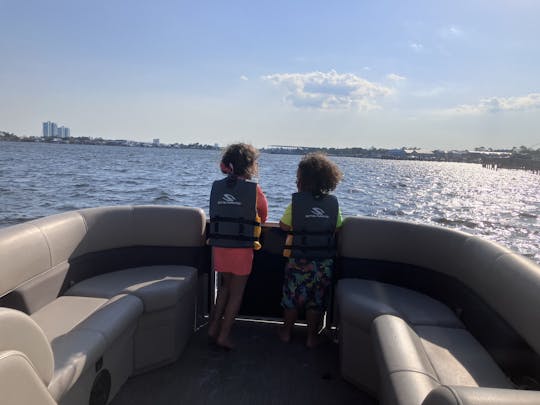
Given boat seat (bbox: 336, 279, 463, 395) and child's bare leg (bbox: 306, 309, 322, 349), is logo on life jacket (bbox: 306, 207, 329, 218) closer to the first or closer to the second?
boat seat (bbox: 336, 279, 463, 395)

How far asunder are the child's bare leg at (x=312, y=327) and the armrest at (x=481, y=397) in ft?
6.73

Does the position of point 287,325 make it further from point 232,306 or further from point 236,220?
point 236,220

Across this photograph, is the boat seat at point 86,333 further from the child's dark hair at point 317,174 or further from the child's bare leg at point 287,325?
the child's dark hair at point 317,174

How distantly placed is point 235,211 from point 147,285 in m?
0.86

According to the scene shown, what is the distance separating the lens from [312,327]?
358 cm

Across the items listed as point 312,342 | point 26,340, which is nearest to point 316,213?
point 312,342

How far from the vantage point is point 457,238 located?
3363 mm

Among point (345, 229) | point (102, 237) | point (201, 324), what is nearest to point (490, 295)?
point (345, 229)

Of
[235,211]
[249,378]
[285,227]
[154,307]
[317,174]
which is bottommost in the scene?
[249,378]

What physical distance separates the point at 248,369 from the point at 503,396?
2095 millimetres

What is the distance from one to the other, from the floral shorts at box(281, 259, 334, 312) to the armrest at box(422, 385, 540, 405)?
199 cm

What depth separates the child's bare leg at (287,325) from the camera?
3609mm

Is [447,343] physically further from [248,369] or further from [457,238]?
[248,369]

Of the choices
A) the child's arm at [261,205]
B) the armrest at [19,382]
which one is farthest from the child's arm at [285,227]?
the armrest at [19,382]
